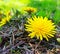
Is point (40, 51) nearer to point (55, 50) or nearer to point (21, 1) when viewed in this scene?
point (55, 50)

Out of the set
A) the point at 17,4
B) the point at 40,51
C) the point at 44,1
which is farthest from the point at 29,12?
the point at 17,4

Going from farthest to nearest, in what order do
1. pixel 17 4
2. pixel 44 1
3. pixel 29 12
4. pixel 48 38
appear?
pixel 17 4
pixel 44 1
pixel 29 12
pixel 48 38

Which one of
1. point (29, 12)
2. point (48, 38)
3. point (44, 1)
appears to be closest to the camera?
point (48, 38)

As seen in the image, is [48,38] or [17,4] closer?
[48,38]

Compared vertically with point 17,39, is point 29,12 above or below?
above

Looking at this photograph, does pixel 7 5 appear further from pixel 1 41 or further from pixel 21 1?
pixel 1 41

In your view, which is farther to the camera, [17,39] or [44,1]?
[44,1]

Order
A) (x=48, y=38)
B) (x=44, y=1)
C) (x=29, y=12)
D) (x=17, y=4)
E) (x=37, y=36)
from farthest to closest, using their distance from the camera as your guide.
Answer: (x=17, y=4) → (x=44, y=1) → (x=29, y=12) → (x=48, y=38) → (x=37, y=36)

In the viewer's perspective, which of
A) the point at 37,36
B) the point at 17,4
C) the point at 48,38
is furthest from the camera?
the point at 17,4

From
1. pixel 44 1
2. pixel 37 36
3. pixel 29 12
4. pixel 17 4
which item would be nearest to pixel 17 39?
pixel 37 36
